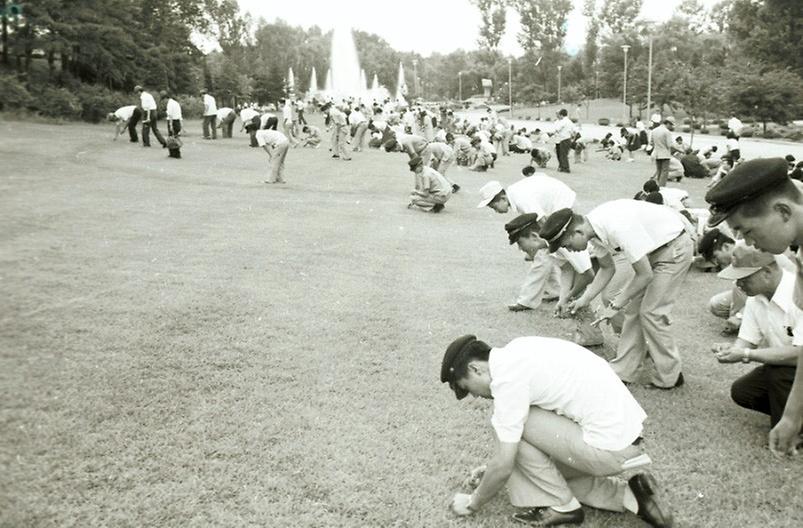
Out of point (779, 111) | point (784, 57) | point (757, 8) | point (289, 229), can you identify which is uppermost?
point (757, 8)

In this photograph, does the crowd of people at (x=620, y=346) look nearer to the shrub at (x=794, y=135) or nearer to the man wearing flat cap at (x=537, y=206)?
the man wearing flat cap at (x=537, y=206)

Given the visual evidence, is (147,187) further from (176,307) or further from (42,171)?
(176,307)

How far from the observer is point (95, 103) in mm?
29484

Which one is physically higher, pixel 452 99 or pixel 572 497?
pixel 452 99

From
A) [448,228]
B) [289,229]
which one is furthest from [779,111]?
[289,229]

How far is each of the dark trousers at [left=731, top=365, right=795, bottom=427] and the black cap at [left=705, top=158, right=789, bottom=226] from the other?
188 centimetres

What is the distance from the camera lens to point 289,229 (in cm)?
1150

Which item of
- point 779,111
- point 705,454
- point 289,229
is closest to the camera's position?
point 705,454

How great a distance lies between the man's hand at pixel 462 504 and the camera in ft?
12.5

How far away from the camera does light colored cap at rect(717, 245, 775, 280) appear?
4773 mm

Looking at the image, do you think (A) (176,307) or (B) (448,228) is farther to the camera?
(B) (448,228)

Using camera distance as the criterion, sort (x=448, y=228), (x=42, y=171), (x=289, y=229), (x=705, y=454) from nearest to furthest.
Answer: (x=705, y=454)
(x=289, y=229)
(x=448, y=228)
(x=42, y=171)

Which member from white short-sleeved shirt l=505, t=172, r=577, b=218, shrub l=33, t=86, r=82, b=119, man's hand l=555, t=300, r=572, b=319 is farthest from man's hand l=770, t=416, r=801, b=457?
shrub l=33, t=86, r=82, b=119

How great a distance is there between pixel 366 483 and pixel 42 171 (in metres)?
14.9
